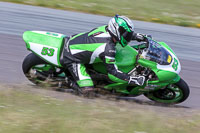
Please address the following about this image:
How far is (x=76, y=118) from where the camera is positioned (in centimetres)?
457

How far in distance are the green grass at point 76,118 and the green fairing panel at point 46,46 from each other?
1.00m

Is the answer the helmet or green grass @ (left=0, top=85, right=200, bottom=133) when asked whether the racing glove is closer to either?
the helmet

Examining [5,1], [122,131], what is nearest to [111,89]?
[122,131]

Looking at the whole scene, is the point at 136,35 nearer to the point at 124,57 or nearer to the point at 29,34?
the point at 124,57

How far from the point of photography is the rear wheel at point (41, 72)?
6.62 m

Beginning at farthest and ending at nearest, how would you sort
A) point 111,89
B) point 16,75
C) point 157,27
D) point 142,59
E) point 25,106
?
point 157,27 → point 16,75 → point 111,89 → point 142,59 → point 25,106

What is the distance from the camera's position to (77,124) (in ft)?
14.2

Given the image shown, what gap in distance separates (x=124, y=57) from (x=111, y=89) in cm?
68

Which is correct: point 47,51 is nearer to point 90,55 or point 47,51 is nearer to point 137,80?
point 90,55

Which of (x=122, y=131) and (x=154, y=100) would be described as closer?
(x=122, y=131)

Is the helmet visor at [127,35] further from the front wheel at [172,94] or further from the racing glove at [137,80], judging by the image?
the front wheel at [172,94]

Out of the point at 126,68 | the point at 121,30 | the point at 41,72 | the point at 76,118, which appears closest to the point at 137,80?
the point at 126,68

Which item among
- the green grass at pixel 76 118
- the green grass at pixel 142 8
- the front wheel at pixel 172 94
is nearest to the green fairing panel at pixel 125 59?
the front wheel at pixel 172 94

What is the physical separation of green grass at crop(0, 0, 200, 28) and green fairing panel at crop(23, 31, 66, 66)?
620cm
